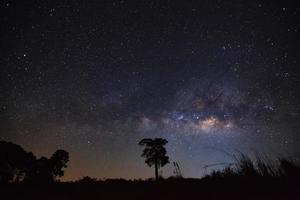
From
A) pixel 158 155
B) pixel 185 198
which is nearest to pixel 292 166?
pixel 185 198

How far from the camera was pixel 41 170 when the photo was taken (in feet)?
141

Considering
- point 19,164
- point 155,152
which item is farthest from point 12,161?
point 155,152

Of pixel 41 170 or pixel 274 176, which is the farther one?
pixel 41 170

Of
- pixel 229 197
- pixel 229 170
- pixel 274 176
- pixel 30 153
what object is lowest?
pixel 229 197

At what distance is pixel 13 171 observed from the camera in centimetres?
3825

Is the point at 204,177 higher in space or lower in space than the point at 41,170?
lower

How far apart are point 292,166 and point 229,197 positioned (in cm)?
174

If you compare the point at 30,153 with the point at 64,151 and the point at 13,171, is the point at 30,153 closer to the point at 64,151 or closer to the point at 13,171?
the point at 13,171

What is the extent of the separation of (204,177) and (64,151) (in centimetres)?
3999

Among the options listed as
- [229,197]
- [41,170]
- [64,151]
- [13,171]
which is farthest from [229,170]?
[64,151]

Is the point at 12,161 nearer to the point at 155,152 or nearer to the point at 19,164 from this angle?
the point at 19,164

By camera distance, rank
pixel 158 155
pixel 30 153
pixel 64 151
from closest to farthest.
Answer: pixel 30 153
pixel 64 151
pixel 158 155

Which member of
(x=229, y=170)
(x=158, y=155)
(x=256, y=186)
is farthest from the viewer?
(x=158, y=155)

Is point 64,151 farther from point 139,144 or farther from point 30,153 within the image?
point 139,144
